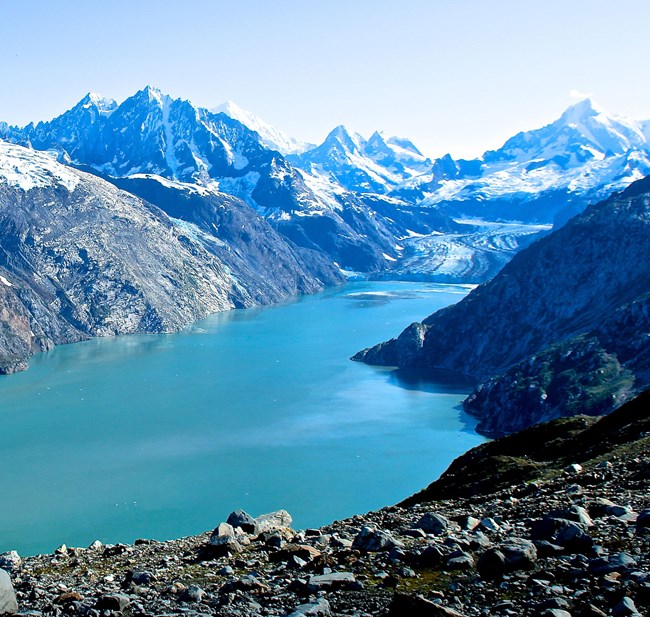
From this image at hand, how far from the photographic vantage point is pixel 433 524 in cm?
2233

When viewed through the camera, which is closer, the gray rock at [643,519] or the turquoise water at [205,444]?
the gray rock at [643,519]

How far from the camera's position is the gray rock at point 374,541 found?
20203 millimetres

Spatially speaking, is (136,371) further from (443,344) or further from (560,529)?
(560,529)

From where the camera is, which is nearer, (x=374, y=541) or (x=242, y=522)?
(x=374, y=541)

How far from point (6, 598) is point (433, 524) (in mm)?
10739

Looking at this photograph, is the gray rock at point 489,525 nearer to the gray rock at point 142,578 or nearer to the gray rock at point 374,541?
the gray rock at point 374,541

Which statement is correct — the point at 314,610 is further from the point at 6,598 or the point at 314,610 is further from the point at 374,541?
the point at 6,598

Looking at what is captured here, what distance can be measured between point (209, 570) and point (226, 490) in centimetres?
7958

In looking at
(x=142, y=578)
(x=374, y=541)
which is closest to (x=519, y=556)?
(x=374, y=541)

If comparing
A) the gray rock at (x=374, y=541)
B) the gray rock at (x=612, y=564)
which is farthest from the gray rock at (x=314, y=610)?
the gray rock at (x=612, y=564)

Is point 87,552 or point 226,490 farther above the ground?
point 87,552

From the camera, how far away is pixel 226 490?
9906 centimetres

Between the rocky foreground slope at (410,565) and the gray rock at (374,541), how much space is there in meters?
0.03

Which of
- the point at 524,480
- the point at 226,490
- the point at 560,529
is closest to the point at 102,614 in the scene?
the point at 560,529
